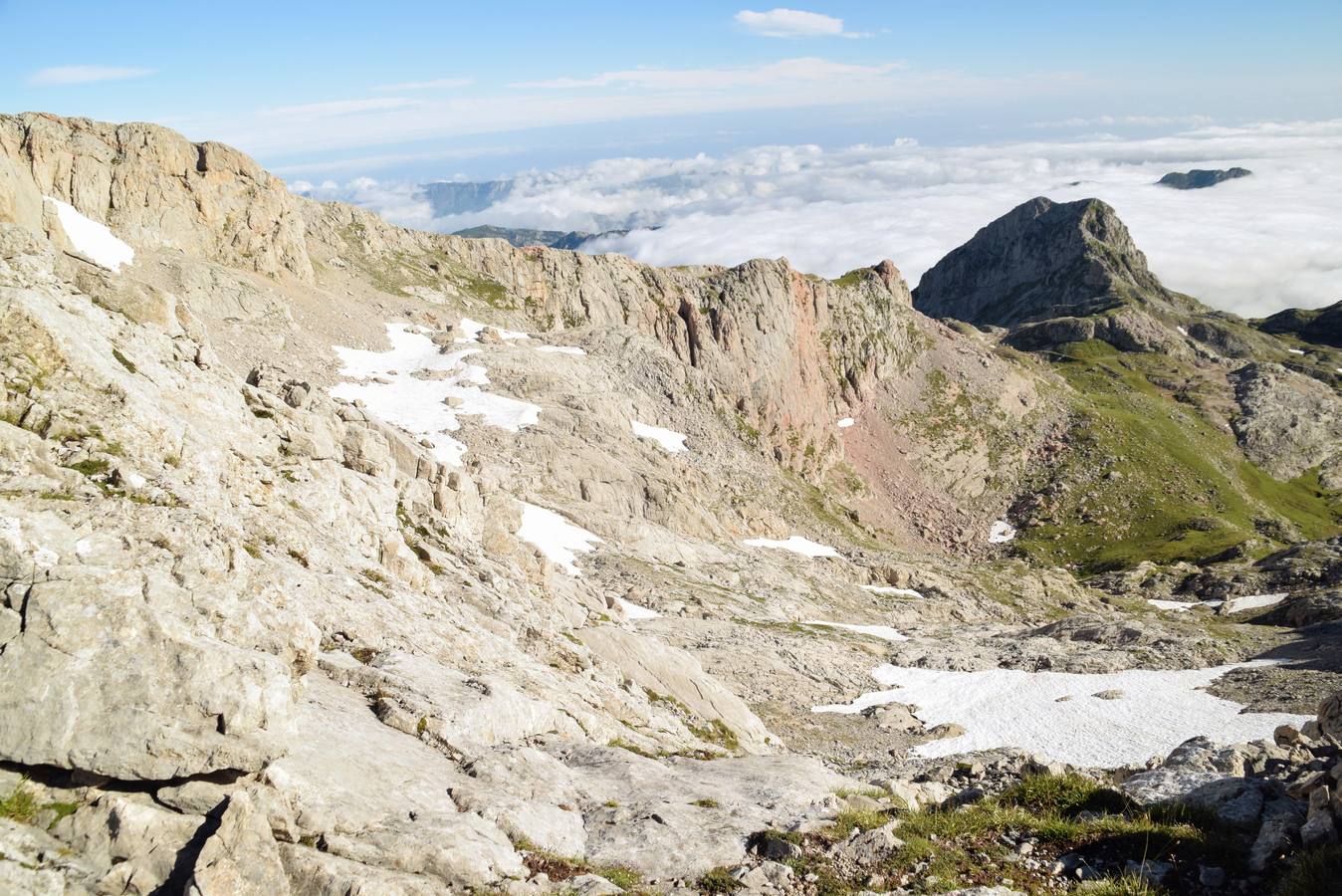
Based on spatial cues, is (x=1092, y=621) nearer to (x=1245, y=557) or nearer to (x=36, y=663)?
(x=1245, y=557)

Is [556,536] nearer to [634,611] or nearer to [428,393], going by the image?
[634,611]

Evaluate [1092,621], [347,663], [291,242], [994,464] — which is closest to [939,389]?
[994,464]

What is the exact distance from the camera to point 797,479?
369ft

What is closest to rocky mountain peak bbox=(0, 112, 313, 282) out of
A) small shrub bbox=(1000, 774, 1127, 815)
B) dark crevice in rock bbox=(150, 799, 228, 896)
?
dark crevice in rock bbox=(150, 799, 228, 896)

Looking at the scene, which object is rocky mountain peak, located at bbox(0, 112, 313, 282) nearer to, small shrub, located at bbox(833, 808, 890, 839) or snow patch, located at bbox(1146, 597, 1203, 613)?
small shrub, located at bbox(833, 808, 890, 839)

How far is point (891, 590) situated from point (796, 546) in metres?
11.8

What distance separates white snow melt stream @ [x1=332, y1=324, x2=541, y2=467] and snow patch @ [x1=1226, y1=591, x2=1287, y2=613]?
279 feet

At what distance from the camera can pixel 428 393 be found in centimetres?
7850

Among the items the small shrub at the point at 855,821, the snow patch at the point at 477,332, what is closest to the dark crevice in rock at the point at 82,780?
the small shrub at the point at 855,821

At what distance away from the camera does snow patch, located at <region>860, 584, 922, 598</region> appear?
80062mm

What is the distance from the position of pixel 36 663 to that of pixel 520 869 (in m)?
8.39

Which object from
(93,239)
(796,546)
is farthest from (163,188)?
(796,546)

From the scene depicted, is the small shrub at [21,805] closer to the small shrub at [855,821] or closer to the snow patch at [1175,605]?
the small shrub at [855,821]

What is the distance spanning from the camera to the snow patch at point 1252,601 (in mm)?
86250
